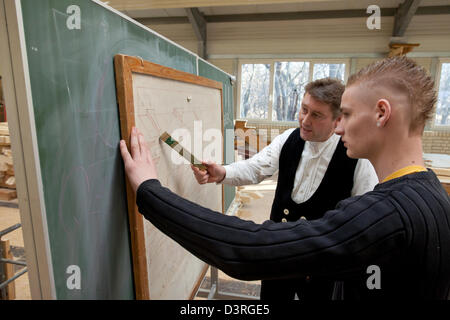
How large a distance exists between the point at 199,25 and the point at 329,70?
4087 mm

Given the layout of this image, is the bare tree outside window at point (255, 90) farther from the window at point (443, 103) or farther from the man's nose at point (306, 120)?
the man's nose at point (306, 120)

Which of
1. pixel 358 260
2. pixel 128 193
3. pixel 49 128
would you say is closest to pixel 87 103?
pixel 49 128

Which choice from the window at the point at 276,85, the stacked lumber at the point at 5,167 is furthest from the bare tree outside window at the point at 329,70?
the stacked lumber at the point at 5,167

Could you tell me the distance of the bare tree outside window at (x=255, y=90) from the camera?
29.6 feet

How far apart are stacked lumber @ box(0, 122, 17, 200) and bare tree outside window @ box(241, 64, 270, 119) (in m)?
6.58

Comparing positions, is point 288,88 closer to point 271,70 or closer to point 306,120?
point 271,70

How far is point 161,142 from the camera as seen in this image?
48.6 inches

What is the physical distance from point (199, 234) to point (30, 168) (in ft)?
1.50

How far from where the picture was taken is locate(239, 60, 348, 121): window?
340 inches

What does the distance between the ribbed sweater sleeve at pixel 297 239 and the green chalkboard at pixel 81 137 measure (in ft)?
0.89

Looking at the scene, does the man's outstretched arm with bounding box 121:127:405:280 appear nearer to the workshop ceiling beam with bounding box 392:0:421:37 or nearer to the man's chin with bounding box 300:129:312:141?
the man's chin with bounding box 300:129:312:141

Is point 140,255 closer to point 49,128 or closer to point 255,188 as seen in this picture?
point 49,128

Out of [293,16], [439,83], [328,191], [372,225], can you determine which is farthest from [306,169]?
[439,83]
